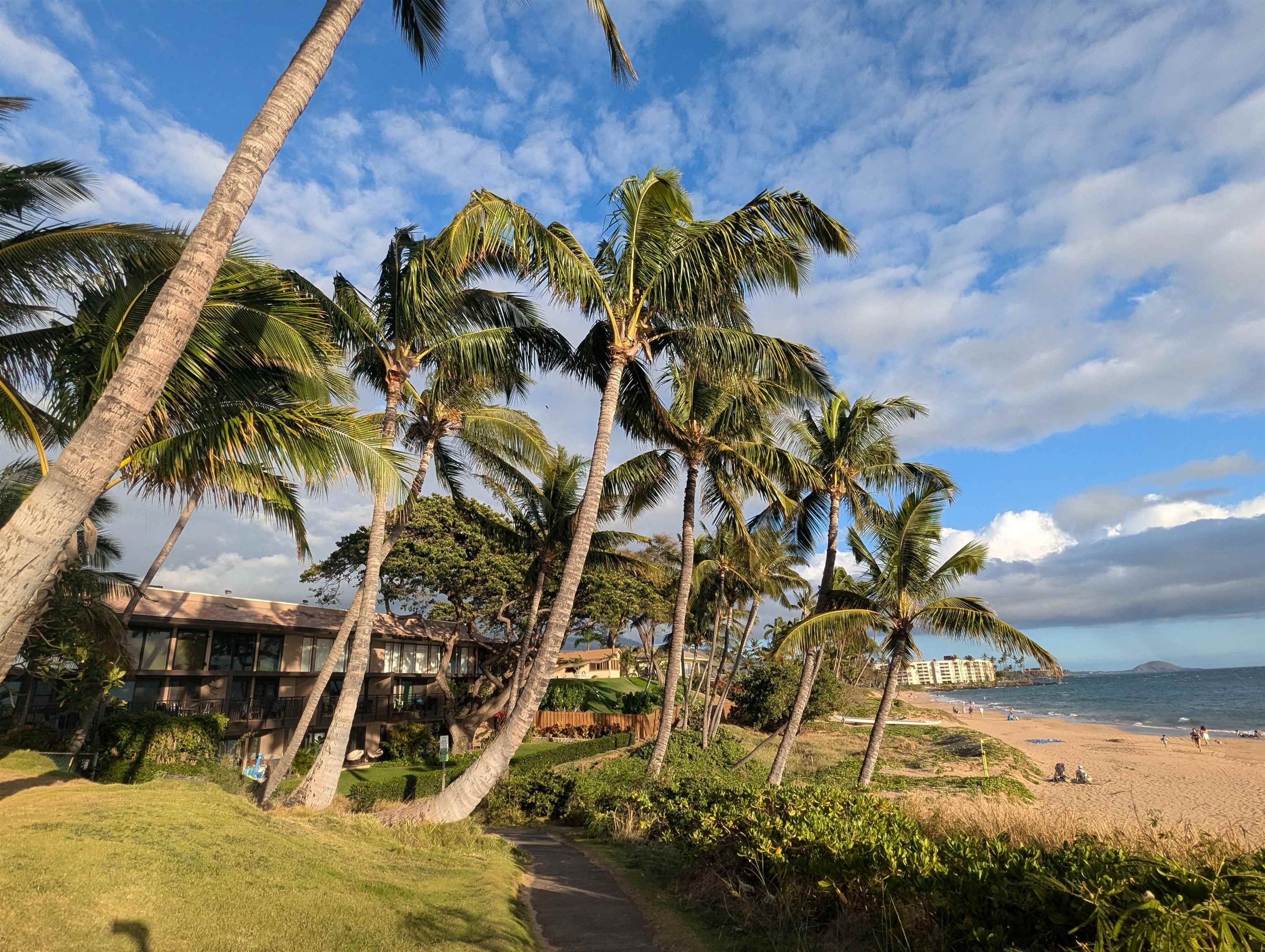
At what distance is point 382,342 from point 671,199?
6803 millimetres

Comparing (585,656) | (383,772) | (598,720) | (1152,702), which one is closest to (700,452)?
(383,772)

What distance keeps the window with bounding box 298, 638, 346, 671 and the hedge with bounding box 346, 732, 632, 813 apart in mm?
7409

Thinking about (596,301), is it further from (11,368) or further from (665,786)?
(665,786)

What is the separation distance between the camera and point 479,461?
69.3ft

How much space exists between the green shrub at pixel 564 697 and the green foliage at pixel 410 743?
28.3 feet

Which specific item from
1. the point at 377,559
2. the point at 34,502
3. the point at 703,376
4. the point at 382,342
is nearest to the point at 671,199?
A: the point at 703,376

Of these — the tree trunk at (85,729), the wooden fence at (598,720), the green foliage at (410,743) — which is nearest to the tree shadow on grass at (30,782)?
the tree trunk at (85,729)

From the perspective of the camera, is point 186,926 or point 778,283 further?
point 778,283

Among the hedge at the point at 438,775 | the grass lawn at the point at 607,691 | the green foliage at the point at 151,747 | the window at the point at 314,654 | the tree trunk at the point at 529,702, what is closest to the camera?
the tree trunk at the point at 529,702

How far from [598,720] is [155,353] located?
33.7 metres

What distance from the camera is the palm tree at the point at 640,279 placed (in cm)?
1200

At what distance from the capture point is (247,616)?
87.9ft

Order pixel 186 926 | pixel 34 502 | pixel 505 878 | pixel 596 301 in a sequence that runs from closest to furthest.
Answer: pixel 34 502, pixel 186 926, pixel 505 878, pixel 596 301

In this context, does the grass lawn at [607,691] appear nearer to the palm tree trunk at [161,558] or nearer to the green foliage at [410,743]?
the green foliage at [410,743]
